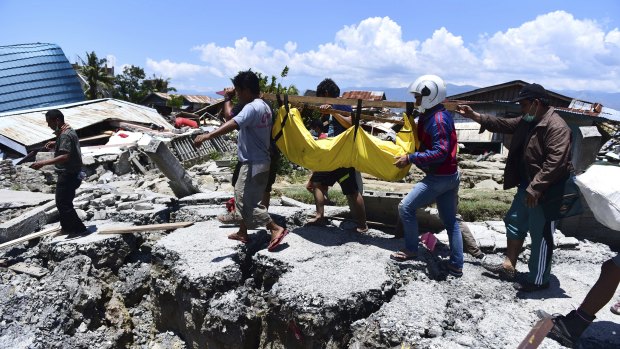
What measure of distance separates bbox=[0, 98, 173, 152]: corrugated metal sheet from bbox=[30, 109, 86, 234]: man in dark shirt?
37.0ft

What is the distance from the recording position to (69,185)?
5.08 meters

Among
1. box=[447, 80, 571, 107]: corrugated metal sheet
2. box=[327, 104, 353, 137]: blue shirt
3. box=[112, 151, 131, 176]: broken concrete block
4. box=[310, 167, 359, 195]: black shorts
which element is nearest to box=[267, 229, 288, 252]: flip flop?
box=[310, 167, 359, 195]: black shorts

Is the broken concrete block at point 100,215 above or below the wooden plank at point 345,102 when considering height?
below

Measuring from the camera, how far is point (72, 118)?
16.8 meters

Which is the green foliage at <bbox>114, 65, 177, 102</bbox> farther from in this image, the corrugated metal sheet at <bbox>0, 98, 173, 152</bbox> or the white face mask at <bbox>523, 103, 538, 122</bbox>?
the white face mask at <bbox>523, 103, 538, 122</bbox>

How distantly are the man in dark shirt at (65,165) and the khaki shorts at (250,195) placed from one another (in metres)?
2.15

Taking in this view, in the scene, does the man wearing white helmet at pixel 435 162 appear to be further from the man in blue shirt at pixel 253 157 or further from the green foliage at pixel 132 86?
the green foliage at pixel 132 86

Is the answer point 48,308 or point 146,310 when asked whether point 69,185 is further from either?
point 146,310

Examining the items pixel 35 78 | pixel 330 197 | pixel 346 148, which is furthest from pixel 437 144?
pixel 35 78

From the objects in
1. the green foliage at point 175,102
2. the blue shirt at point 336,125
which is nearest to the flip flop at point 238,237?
the blue shirt at point 336,125

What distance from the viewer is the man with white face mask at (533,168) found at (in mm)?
3326

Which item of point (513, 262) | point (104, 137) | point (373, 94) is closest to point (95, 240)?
point (513, 262)

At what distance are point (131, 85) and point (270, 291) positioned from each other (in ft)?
133

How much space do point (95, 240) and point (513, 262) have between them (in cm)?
452
